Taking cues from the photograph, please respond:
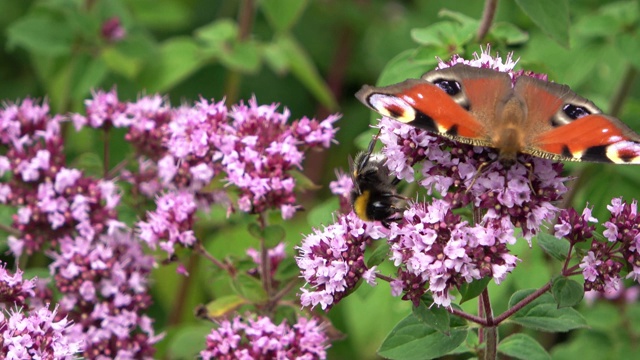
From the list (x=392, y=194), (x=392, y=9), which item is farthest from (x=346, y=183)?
(x=392, y=9)

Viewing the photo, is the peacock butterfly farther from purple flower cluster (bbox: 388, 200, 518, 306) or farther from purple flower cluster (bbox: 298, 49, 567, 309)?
purple flower cluster (bbox: 388, 200, 518, 306)

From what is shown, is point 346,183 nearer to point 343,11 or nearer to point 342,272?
point 342,272

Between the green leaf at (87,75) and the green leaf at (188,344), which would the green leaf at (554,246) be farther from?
the green leaf at (87,75)

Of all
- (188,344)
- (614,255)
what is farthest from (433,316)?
(188,344)

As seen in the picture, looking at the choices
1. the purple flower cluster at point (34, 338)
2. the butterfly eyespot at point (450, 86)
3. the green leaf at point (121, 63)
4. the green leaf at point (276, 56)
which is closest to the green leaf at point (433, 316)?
the butterfly eyespot at point (450, 86)

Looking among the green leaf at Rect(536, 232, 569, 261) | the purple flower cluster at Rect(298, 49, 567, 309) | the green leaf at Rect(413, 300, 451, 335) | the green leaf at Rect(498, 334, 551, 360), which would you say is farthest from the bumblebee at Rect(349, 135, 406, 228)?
the green leaf at Rect(498, 334, 551, 360)

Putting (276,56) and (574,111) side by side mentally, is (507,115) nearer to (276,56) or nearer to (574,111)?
(574,111)
